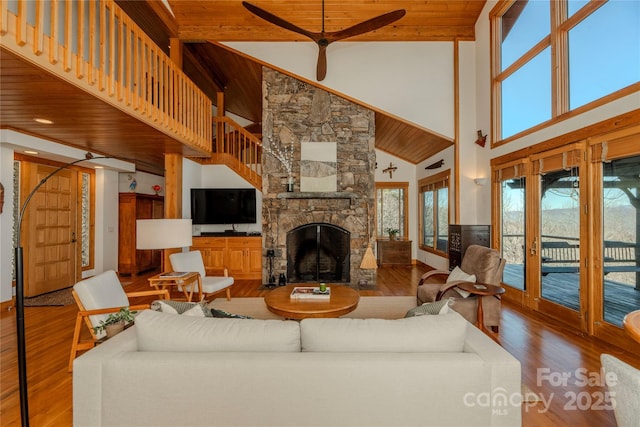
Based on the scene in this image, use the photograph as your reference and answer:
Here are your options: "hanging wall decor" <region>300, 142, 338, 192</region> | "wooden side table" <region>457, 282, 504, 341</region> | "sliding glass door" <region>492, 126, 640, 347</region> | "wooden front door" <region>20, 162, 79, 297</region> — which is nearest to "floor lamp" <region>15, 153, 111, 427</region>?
"wooden side table" <region>457, 282, 504, 341</region>

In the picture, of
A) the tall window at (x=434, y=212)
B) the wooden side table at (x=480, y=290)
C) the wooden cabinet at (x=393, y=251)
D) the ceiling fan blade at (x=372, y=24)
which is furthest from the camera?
the wooden cabinet at (x=393, y=251)

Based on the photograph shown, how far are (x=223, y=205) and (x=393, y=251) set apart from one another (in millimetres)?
4229

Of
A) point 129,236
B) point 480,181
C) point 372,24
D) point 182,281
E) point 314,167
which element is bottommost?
point 182,281

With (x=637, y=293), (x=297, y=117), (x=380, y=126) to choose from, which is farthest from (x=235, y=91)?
(x=637, y=293)

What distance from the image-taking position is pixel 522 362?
8.64ft

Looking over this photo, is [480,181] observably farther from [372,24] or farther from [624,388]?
[624,388]

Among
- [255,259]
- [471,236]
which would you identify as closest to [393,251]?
[471,236]

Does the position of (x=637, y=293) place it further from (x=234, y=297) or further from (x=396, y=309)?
(x=234, y=297)

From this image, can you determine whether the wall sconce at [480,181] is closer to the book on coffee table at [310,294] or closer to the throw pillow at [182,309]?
the book on coffee table at [310,294]

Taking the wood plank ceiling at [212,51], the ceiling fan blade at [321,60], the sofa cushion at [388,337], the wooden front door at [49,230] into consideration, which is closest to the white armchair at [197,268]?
the wood plank ceiling at [212,51]

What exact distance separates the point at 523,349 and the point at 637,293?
1.15 metres

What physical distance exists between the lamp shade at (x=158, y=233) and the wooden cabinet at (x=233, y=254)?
2199mm

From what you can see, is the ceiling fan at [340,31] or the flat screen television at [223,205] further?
the flat screen television at [223,205]

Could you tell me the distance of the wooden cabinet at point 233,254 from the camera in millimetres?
5668
